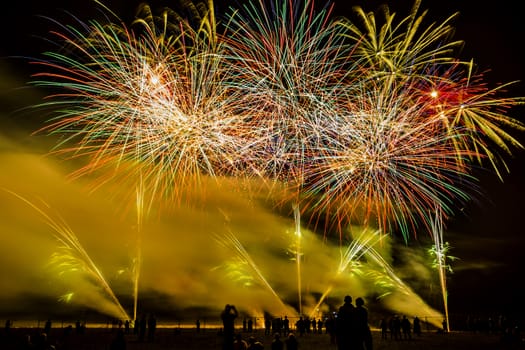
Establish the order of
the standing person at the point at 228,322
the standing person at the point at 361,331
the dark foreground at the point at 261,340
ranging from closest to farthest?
the standing person at the point at 361,331, the standing person at the point at 228,322, the dark foreground at the point at 261,340

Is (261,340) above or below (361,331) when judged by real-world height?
below

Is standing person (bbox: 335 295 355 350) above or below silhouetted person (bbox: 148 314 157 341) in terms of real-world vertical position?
above

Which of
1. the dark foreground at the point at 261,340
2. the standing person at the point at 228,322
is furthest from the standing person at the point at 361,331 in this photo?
the dark foreground at the point at 261,340

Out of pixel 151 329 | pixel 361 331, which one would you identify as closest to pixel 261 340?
pixel 151 329

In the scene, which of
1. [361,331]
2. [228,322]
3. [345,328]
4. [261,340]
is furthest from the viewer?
[261,340]

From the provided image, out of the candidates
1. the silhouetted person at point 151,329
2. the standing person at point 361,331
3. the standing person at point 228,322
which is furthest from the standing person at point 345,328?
the silhouetted person at point 151,329

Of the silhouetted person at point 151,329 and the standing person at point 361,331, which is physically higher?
the standing person at point 361,331

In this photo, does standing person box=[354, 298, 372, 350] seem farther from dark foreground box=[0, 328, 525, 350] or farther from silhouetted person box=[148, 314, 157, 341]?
silhouetted person box=[148, 314, 157, 341]

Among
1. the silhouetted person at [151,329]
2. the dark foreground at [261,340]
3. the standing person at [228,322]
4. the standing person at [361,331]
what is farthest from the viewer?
the silhouetted person at [151,329]

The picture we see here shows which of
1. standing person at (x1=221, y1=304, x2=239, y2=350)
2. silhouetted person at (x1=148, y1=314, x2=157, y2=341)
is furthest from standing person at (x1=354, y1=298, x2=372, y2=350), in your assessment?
silhouetted person at (x1=148, y1=314, x2=157, y2=341)

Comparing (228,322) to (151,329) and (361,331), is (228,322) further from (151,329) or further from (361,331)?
(151,329)

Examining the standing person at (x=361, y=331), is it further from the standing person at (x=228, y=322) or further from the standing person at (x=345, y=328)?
the standing person at (x=228, y=322)

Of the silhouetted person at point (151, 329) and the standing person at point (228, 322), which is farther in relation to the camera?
the silhouetted person at point (151, 329)

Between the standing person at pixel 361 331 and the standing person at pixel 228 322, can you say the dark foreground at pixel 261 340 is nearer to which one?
the standing person at pixel 228 322
